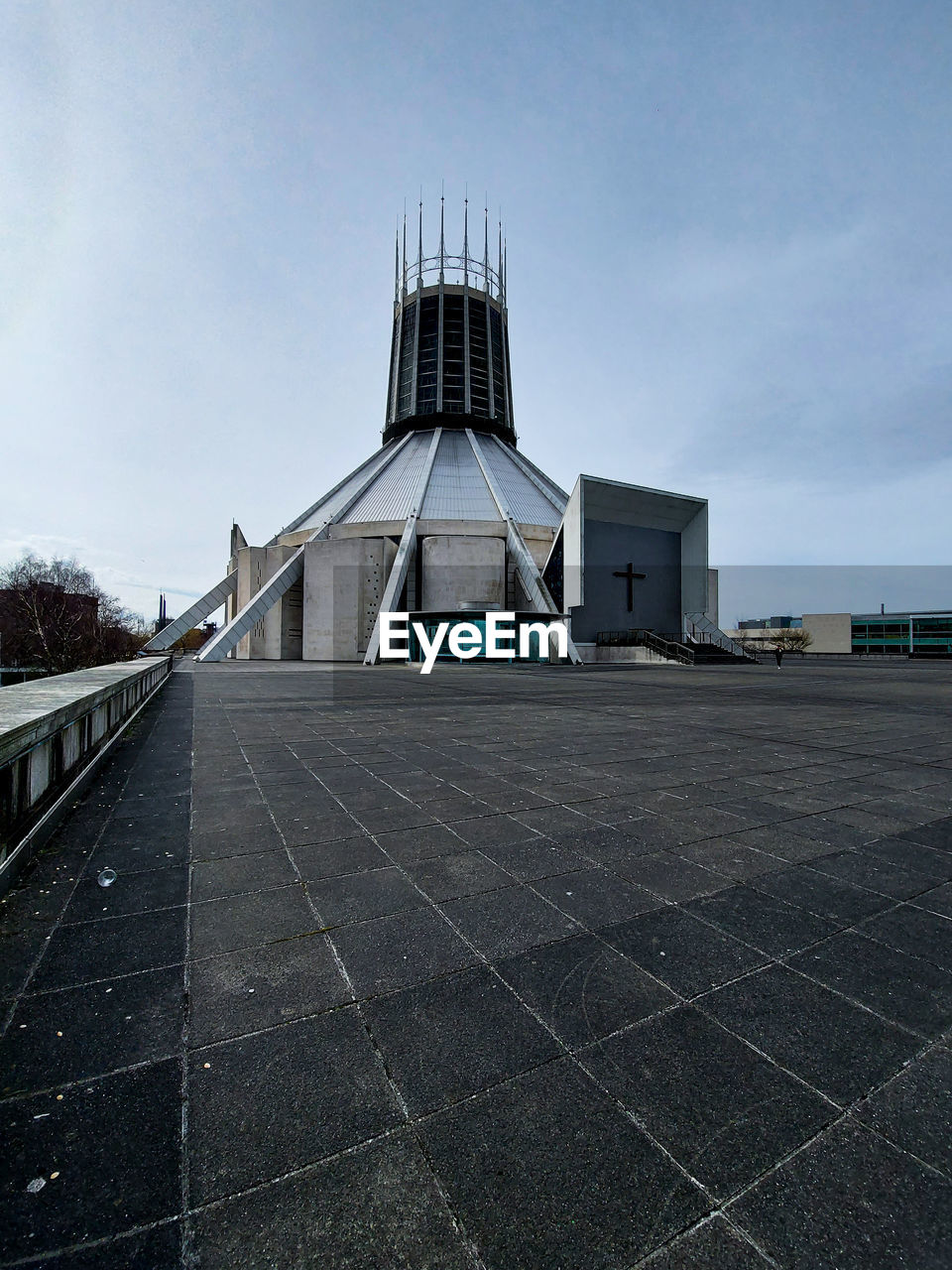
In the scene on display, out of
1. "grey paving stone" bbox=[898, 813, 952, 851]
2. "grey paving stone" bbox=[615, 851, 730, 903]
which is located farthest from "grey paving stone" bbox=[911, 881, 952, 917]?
"grey paving stone" bbox=[615, 851, 730, 903]

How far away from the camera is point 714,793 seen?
16.8 ft

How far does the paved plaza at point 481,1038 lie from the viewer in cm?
135

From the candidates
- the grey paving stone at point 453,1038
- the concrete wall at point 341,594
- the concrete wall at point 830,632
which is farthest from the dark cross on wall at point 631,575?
the concrete wall at point 830,632

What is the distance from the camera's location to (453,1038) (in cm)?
198

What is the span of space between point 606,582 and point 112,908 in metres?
32.9

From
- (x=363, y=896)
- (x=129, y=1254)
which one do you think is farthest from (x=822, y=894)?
(x=129, y=1254)

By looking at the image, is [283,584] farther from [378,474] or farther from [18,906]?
[18,906]

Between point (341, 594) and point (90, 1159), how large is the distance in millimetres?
37976

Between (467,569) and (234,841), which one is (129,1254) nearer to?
(234,841)

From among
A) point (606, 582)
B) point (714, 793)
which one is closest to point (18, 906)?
point (714, 793)

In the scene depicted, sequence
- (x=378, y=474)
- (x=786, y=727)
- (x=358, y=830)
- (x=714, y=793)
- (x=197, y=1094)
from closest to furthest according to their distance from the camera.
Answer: (x=197, y=1094), (x=358, y=830), (x=714, y=793), (x=786, y=727), (x=378, y=474)

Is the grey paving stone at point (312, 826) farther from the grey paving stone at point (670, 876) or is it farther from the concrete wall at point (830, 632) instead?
the concrete wall at point (830, 632)

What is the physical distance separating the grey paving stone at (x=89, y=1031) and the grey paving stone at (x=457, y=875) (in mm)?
1299

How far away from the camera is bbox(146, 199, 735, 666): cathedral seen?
110 ft
